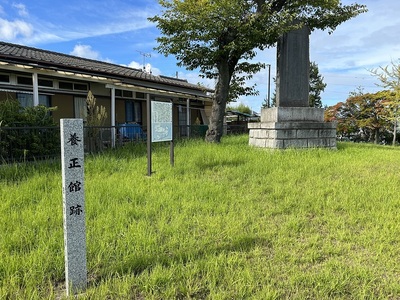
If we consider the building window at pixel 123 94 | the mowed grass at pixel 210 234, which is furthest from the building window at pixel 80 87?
the mowed grass at pixel 210 234

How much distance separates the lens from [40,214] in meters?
3.70

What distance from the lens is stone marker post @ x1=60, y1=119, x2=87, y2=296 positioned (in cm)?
238

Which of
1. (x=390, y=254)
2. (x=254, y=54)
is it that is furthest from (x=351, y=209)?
(x=254, y=54)

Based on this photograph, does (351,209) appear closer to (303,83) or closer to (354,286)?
(354,286)

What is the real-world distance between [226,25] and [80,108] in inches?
266

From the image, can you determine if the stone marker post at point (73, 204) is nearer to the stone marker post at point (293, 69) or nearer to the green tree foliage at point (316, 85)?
the stone marker post at point (293, 69)

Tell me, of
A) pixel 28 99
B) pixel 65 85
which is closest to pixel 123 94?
pixel 65 85

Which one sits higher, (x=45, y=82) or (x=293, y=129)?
(x=45, y=82)

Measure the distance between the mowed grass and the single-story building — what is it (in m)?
2.57

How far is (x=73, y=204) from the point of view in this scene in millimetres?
2459

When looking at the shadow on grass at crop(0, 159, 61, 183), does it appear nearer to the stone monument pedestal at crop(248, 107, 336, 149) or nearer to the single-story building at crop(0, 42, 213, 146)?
the single-story building at crop(0, 42, 213, 146)

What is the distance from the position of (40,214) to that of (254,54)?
10645 mm

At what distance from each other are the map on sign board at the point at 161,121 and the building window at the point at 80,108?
670cm

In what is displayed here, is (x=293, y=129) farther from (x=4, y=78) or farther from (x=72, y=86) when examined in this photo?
(x=4, y=78)
